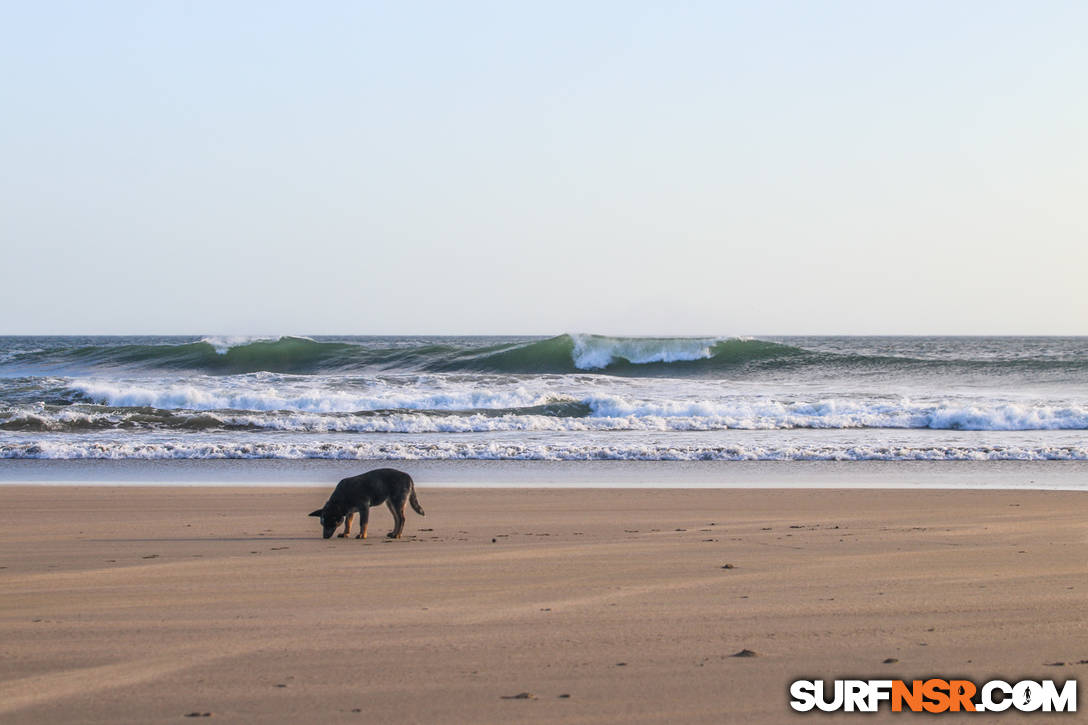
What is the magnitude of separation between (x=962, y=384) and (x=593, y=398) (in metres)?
14.9

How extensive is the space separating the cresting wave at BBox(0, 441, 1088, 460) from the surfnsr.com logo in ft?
32.2

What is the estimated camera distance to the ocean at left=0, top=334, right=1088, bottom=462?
13.8 meters

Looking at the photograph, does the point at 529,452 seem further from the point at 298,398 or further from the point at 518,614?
the point at 298,398

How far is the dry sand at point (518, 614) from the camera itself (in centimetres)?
341

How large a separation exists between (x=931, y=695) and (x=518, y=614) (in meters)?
1.88

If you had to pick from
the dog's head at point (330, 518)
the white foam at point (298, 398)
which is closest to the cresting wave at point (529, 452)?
the dog's head at point (330, 518)

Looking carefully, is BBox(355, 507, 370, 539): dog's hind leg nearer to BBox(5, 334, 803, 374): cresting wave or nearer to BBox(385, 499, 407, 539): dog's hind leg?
BBox(385, 499, 407, 539): dog's hind leg

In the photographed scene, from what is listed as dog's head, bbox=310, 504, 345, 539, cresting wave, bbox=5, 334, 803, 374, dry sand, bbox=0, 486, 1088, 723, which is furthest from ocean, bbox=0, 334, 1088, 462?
dog's head, bbox=310, 504, 345, 539

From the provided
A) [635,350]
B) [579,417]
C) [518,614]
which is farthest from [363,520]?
[635,350]

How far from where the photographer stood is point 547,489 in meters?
10.1

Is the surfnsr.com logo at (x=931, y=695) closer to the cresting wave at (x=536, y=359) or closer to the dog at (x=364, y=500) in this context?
the dog at (x=364, y=500)

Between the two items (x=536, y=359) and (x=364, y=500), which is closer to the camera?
(x=364, y=500)

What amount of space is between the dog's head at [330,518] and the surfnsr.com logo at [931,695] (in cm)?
438

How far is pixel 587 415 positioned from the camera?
2012 cm
